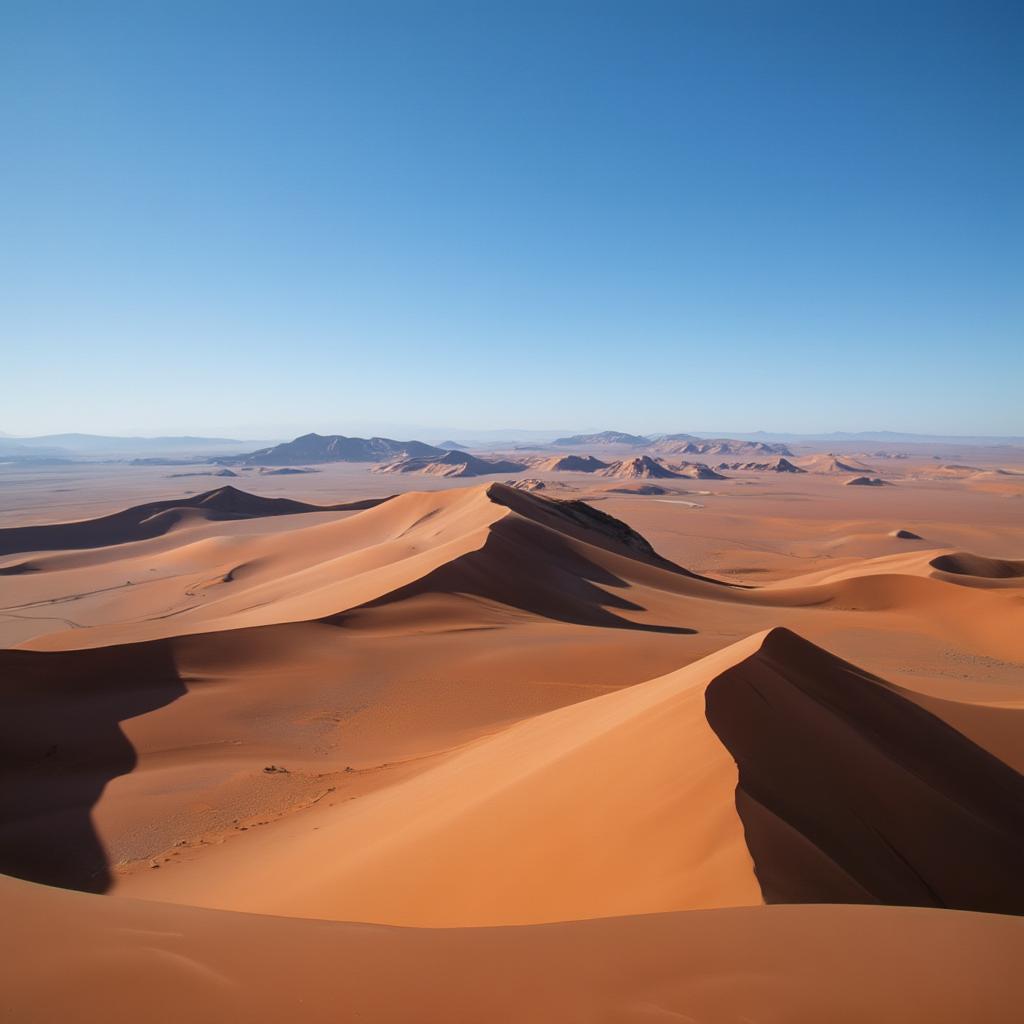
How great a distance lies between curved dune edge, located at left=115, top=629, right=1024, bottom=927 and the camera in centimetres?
334

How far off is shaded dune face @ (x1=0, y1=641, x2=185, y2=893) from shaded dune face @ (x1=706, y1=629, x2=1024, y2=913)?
4769 mm

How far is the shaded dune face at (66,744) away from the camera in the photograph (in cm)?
545

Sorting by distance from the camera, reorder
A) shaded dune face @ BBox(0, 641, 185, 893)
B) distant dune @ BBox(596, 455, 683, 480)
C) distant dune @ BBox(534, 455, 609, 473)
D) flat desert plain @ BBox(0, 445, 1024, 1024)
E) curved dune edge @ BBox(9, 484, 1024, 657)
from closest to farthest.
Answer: flat desert plain @ BBox(0, 445, 1024, 1024)
shaded dune face @ BBox(0, 641, 185, 893)
curved dune edge @ BBox(9, 484, 1024, 657)
distant dune @ BBox(596, 455, 683, 480)
distant dune @ BBox(534, 455, 609, 473)

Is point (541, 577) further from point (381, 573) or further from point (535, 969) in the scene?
point (535, 969)

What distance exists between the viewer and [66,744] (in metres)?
7.53

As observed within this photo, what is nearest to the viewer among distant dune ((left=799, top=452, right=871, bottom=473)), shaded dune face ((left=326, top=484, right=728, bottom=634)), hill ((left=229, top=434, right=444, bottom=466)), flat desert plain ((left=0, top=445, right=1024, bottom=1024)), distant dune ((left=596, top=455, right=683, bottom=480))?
flat desert plain ((left=0, top=445, right=1024, bottom=1024))

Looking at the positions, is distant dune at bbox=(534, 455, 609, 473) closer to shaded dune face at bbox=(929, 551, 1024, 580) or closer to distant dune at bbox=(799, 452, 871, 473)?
distant dune at bbox=(799, 452, 871, 473)

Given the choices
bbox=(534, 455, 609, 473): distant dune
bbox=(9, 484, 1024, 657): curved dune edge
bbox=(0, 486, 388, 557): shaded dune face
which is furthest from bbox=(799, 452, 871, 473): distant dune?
bbox=(9, 484, 1024, 657): curved dune edge

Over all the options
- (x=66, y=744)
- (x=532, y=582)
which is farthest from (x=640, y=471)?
(x=66, y=744)

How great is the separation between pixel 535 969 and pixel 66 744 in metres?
7.38

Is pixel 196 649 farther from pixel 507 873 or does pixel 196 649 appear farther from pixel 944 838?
pixel 944 838

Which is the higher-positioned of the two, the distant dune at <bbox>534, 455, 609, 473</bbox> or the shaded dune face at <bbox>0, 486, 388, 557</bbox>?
the distant dune at <bbox>534, 455, 609, 473</bbox>

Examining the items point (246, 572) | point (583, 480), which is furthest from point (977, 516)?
point (246, 572)

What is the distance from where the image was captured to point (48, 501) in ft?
230
